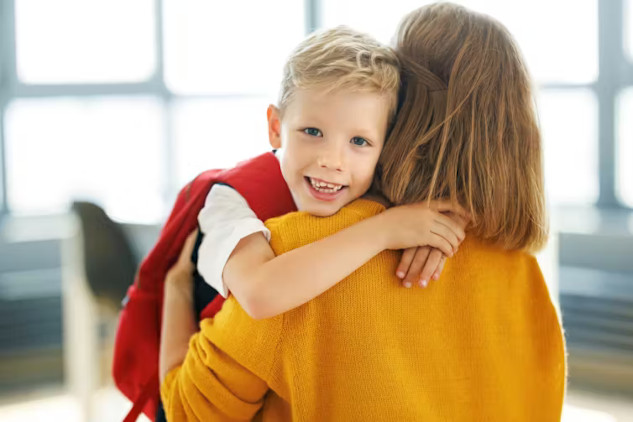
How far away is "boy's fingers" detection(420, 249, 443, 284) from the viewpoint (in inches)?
35.4

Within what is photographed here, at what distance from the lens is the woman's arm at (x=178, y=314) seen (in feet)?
3.58

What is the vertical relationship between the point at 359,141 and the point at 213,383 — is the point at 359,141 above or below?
above

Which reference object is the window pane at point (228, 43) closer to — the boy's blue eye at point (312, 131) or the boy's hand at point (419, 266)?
the boy's blue eye at point (312, 131)

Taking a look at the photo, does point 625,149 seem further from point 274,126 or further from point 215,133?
point 274,126

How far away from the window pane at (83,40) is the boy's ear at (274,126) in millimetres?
2702

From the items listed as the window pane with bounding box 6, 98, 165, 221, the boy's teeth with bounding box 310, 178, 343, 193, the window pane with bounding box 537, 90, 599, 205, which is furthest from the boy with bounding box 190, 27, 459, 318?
the window pane with bounding box 6, 98, 165, 221

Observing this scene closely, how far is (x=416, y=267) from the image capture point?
2.95 ft

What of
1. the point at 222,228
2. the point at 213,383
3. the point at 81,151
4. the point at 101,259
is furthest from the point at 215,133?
the point at 213,383

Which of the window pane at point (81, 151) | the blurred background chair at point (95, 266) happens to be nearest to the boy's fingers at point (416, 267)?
the blurred background chair at point (95, 266)

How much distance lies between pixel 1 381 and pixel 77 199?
5.53ft

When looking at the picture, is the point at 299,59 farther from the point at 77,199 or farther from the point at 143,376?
the point at 77,199

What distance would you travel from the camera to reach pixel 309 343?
879 millimetres

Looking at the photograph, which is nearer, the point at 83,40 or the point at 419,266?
the point at 419,266

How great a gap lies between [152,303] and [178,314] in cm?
24
